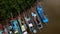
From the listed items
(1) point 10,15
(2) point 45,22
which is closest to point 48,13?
(2) point 45,22

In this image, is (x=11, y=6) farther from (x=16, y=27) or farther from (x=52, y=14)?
(x=52, y=14)

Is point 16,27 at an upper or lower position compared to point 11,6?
lower

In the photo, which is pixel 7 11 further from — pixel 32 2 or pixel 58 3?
pixel 58 3

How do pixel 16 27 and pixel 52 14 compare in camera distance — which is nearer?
pixel 16 27

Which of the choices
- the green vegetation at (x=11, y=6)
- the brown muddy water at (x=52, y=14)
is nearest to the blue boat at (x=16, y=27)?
the green vegetation at (x=11, y=6)

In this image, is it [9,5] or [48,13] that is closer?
[9,5]

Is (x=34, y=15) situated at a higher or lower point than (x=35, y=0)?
lower

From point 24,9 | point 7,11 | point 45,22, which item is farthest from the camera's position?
point 45,22

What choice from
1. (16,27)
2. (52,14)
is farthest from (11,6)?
(52,14)
